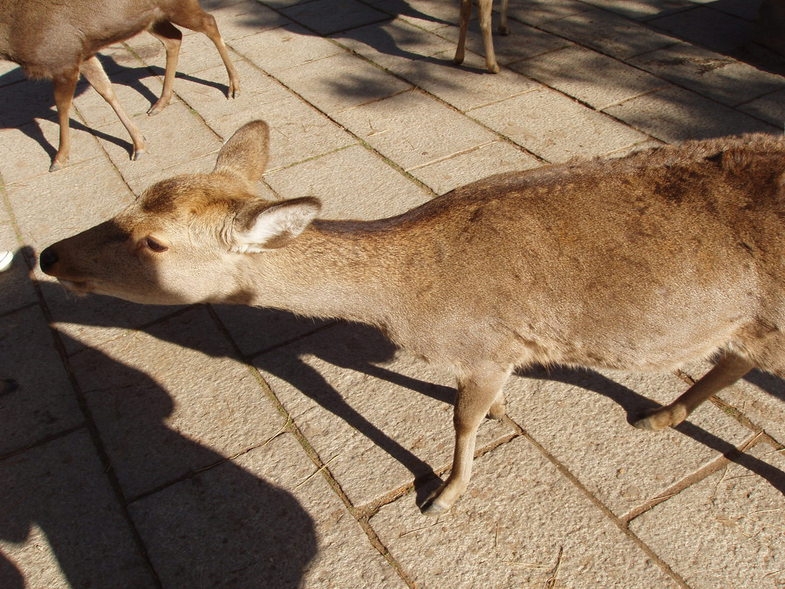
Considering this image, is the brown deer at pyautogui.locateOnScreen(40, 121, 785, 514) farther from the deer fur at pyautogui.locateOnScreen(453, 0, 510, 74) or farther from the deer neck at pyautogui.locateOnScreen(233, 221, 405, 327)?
the deer fur at pyautogui.locateOnScreen(453, 0, 510, 74)

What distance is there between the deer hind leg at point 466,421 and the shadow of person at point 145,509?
0.56m

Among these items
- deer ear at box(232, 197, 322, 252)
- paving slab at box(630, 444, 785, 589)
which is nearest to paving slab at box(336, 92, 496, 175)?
deer ear at box(232, 197, 322, 252)

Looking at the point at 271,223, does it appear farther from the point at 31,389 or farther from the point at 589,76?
the point at 589,76

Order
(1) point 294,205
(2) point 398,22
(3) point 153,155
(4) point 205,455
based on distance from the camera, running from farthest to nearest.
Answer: (2) point 398,22 < (3) point 153,155 < (4) point 205,455 < (1) point 294,205

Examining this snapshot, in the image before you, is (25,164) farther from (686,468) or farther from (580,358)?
(686,468)

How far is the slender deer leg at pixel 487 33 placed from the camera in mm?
5992

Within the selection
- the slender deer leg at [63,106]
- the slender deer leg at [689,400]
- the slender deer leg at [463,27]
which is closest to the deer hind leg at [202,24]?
the slender deer leg at [63,106]

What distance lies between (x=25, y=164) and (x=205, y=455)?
3.69 meters

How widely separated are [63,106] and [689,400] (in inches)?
195

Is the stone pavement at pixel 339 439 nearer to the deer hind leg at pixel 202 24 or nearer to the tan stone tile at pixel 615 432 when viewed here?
the tan stone tile at pixel 615 432

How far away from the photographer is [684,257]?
7.79ft

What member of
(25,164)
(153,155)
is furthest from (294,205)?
(25,164)

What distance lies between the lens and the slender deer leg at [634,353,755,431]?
294 centimetres

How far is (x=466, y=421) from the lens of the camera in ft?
8.90
